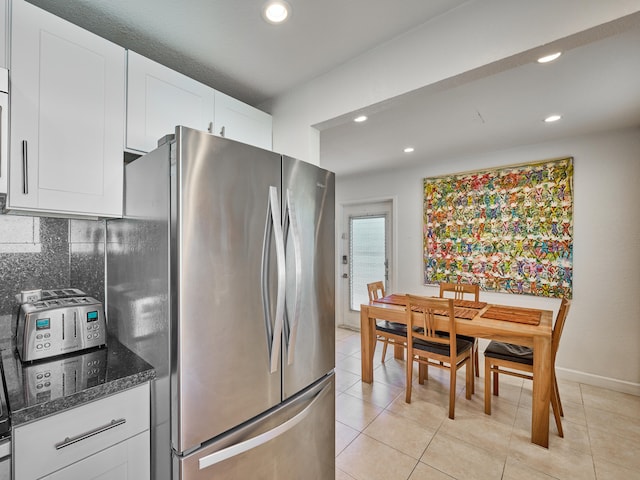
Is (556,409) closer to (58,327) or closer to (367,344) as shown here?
(367,344)

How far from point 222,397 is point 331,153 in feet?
9.88

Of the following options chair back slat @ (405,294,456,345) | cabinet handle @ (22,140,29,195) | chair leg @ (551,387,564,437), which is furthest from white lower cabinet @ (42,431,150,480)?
chair leg @ (551,387,564,437)

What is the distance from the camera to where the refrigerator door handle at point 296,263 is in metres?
1.32

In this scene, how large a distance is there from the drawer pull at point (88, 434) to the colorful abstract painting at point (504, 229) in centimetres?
360

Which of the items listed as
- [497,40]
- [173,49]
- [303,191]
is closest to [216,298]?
[303,191]

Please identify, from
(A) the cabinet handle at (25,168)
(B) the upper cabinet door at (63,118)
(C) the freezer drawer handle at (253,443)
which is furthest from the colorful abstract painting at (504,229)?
(A) the cabinet handle at (25,168)

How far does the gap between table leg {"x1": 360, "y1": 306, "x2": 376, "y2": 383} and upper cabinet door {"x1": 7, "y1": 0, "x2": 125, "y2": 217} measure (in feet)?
7.87

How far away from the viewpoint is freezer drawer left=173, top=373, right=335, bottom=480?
1.05 metres

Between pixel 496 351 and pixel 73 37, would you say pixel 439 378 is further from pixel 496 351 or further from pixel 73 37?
pixel 73 37

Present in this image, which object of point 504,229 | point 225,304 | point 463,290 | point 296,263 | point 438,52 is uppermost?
point 438,52

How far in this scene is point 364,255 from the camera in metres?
4.77

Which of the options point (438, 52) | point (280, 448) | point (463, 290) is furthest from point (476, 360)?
point (438, 52)

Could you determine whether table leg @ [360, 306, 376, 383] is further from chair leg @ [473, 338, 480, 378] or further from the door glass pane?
the door glass pane

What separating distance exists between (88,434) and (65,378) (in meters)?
0.23
